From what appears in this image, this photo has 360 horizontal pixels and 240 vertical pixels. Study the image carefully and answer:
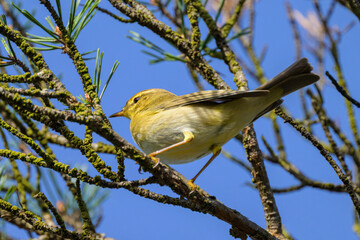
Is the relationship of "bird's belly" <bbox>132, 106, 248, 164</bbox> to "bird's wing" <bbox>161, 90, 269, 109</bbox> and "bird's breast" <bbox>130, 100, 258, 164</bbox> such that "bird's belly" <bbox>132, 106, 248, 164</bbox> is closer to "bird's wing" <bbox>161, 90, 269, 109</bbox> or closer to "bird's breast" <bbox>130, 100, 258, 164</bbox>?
"bird's breast" <bbox>130, 100, 258, 164</bbox>

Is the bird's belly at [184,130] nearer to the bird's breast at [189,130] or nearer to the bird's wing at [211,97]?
the bird's breast at [189,130]

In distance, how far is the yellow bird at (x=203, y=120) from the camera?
132 inches

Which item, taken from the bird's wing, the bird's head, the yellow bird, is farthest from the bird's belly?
the bird's head

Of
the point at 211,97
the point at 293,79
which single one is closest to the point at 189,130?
the point at 211,97

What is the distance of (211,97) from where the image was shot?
10.6 ft

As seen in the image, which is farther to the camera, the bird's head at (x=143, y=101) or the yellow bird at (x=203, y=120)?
the bird's head at (x=143, y=101)

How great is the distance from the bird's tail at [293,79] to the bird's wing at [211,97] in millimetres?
273

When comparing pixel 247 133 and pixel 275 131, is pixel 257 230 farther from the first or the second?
pixel 275 131

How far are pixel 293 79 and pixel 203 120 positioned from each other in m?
0.75

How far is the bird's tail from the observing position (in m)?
3.22

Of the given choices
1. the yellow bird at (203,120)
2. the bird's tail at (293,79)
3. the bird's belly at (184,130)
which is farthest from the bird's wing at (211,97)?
the bird's tail at (293,79)

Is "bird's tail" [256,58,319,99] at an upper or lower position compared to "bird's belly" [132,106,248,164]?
upper

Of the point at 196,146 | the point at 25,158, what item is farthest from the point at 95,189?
the point at 25,158

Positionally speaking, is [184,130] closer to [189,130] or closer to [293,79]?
[189,130]
